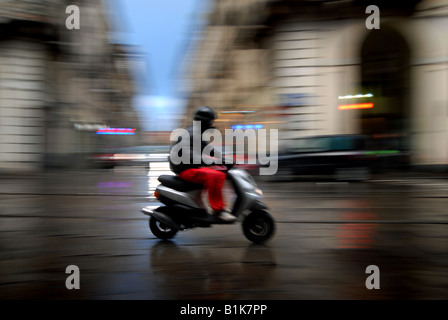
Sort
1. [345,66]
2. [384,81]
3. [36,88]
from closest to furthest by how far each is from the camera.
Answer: [345,66] < [384,81] < [36,88]

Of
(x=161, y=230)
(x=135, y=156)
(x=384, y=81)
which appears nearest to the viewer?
(x=161, y=230)

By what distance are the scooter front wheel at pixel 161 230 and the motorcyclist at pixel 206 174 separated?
610 millimetres

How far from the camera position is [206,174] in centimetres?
507

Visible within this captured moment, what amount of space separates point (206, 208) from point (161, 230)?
2.06ft

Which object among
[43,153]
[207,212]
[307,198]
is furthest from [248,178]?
[43,153]

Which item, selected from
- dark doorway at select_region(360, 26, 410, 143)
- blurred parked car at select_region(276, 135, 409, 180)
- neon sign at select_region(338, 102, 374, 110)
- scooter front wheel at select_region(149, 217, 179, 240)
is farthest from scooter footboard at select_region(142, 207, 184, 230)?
dark doorway at select_region(360, 26, 410, 143)

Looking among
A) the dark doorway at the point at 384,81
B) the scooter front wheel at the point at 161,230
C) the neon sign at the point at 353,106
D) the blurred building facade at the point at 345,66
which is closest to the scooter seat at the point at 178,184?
the scooter front wheel at the point at 161,230

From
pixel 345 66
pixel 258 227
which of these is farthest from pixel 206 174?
pixel 345 66

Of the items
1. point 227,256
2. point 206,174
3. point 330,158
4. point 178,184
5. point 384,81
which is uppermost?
point 384,81

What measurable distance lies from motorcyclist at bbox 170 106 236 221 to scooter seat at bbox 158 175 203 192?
0.07 meters

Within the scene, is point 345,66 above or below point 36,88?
below

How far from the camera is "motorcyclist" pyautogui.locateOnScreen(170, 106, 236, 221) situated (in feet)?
16.7

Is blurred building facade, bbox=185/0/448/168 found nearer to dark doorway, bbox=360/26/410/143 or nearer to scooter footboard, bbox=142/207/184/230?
dark doorway, bbox=360/26/410/143

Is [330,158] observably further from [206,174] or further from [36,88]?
[36,88]
